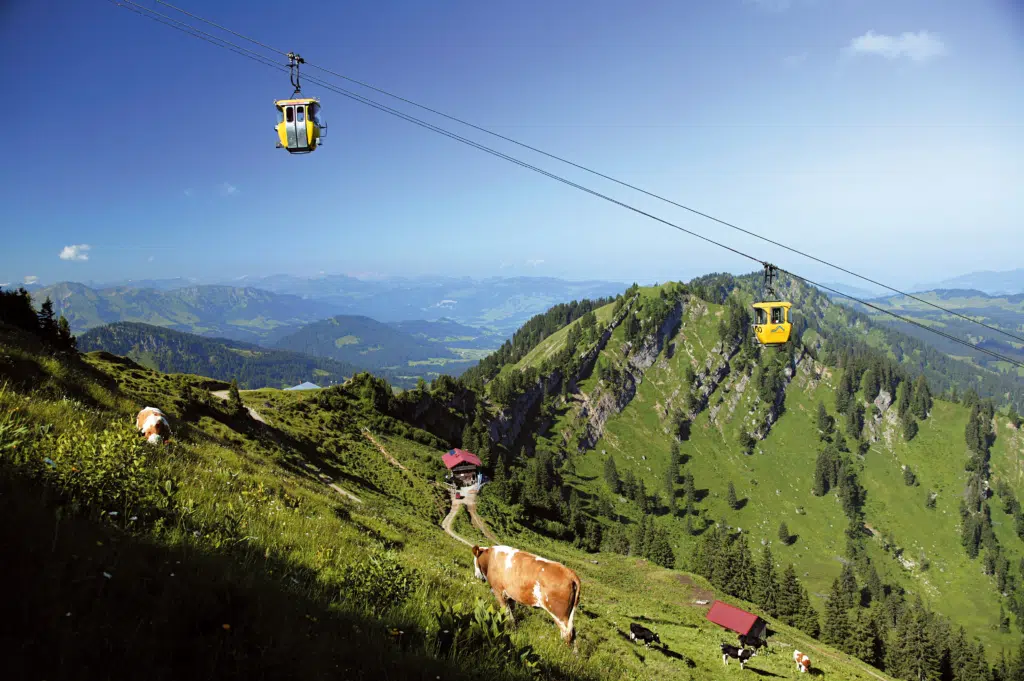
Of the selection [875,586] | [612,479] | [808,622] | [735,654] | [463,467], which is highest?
[735,654]

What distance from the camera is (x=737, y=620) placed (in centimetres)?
4775

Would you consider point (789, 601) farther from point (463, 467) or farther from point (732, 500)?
point (732, 500)

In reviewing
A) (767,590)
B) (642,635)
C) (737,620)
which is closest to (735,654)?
(642,635)

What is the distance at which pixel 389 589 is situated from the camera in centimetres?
785

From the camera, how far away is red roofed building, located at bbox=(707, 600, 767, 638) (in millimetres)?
46562

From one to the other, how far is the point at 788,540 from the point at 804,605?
334 feet

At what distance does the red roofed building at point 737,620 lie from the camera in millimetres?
46562

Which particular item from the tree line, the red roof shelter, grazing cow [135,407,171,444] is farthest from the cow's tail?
the red roof shelter

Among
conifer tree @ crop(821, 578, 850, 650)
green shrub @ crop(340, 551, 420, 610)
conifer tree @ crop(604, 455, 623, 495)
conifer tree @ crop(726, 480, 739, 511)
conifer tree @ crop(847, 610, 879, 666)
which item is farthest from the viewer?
conifer tree @ crop(726, 480, 739, 511)

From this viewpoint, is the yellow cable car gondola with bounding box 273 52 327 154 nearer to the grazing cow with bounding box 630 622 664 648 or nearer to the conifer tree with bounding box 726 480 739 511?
the grazing cow with bounding box 630 622 664 648

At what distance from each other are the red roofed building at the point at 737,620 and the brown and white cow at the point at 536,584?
44.4 meters

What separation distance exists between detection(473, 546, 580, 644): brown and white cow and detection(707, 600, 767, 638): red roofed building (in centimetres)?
4437

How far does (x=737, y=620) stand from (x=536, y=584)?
47512mm

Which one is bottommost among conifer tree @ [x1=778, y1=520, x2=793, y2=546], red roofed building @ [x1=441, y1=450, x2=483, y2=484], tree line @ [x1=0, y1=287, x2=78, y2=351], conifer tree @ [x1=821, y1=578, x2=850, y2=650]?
conifer tree @ [x1=778, y1=520, x2=793, y2=546]
